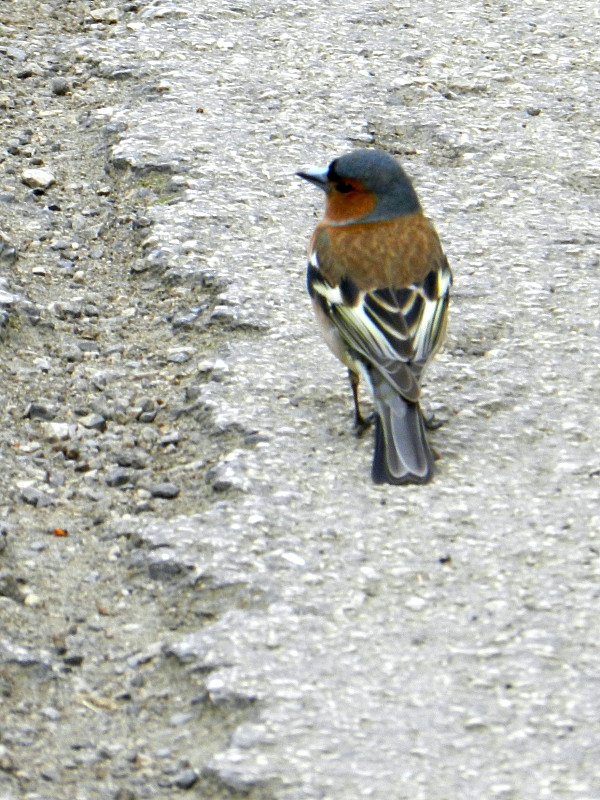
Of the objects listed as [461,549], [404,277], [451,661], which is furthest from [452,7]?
[451,661]

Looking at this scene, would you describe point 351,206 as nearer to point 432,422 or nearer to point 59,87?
point 432,422

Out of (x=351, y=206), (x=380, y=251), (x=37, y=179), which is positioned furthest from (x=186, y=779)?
(x=37, y=179)

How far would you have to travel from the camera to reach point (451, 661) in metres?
3.25

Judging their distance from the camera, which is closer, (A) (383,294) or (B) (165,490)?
(B) (165,490)

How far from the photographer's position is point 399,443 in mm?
4035

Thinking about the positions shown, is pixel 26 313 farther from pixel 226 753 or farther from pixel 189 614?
pixel 226 753

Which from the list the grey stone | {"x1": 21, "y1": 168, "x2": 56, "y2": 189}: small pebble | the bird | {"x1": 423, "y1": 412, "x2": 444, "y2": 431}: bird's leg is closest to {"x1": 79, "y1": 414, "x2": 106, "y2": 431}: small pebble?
the grey stone

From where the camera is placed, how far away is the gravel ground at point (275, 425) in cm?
309

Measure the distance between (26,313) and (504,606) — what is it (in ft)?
7.27

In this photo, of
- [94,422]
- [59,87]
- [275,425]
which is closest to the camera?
[275,425]

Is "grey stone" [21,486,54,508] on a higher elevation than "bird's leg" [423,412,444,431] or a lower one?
lower

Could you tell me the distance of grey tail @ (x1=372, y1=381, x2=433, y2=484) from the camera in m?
3.99

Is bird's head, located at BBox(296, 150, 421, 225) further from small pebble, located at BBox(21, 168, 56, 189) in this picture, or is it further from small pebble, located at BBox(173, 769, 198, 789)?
small pebble, located at BBox(173, 769, 198, 789)

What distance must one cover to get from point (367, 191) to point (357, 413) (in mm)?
851
